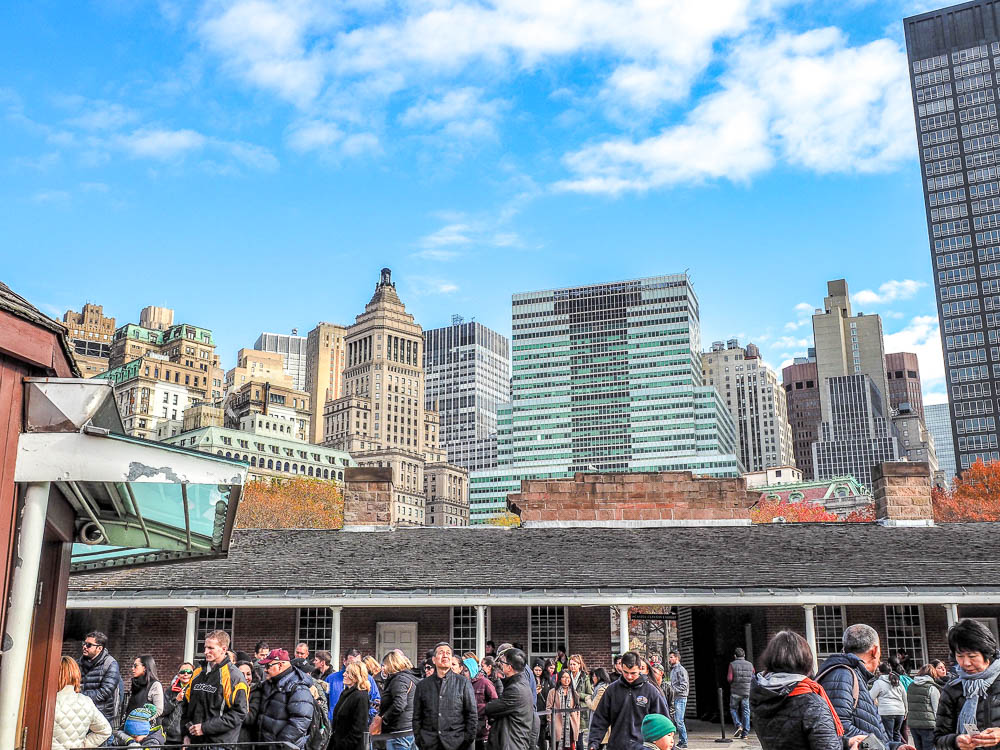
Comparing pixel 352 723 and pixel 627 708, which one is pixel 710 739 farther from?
pixel 352 723

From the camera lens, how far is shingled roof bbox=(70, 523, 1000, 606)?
19.1 m

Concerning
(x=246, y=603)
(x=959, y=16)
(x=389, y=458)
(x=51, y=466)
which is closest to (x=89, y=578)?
(x=246, y=603)

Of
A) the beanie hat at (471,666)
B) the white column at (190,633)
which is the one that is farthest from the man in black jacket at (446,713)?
the white column at (190,633)

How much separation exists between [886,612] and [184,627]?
1488 centimetres

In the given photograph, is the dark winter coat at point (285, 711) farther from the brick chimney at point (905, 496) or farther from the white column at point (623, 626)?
the brick chimney at point (905, 496)

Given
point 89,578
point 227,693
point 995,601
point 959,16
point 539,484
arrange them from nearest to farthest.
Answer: point 227,693
point 995,601
point 89,578
point 539,484
point 959,16

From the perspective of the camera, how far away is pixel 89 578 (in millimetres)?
20281

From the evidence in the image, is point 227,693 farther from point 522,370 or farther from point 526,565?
point 522,370

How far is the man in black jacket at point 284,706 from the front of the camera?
8.43 metres

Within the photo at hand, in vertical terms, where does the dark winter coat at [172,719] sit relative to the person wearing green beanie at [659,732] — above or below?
below

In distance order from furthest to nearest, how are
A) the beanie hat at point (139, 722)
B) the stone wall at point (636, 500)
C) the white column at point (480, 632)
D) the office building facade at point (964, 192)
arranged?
the office building facade at point (964, 192) → the stone wall at point (636, 500) → the white column at point (480, 632) → the beanie hat at point (139, 722)

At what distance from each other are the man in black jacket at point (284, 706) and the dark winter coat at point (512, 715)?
1.71 m

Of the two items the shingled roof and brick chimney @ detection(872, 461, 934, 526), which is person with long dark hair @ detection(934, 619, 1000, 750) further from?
brick chimney @ detection(872, 461, 934, 526)

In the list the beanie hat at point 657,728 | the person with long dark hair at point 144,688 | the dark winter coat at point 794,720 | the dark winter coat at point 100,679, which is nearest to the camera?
the dark winter coat at point 794,720
